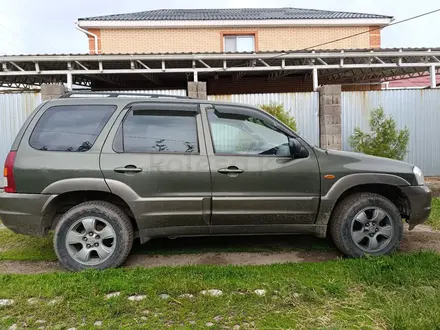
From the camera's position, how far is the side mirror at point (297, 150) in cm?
383

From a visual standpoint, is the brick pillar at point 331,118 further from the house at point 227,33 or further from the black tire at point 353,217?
the house at point 227,33

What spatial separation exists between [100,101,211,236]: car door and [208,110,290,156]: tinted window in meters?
0.22

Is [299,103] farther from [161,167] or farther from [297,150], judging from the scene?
[161,167]

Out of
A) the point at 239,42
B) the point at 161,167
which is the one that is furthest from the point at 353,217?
the point at 239,42

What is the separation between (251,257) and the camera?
4.16 m

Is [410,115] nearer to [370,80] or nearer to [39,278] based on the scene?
[370,80]

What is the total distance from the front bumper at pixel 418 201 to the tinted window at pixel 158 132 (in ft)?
8.12

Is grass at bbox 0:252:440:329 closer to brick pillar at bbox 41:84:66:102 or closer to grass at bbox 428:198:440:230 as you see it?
grass at bbox 428:198:440:230

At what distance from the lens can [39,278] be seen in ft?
11.5

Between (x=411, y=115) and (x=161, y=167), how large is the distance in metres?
8.18

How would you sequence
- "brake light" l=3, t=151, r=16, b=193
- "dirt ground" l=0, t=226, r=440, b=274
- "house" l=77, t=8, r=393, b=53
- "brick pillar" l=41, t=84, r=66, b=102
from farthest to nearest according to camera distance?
"house" l=77, t=8, r=393, b=53, "brick pillar" l=41, t=84, r=66, b=102, "dirt ground" l=0, t=226, r=440, b=274, "brake light" l=3, t=151, r=16, b=193

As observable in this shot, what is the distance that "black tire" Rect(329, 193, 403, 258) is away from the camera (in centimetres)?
391

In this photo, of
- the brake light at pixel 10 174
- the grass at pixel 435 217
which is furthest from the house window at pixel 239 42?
the brake light at pixel 10 174

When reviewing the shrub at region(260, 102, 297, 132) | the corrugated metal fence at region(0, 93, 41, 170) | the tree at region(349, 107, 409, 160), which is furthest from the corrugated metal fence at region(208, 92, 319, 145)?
the corrugated metal fence at region(0, 93, 41, 170)
